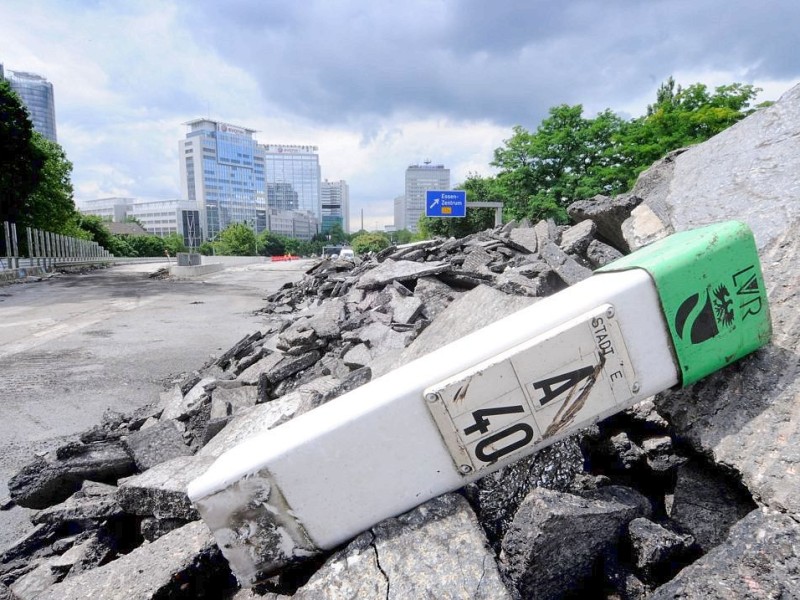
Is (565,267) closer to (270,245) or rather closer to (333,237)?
(270,245)

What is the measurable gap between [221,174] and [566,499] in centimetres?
14759

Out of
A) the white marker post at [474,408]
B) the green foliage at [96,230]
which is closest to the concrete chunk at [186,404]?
the white marker post at [474,408]

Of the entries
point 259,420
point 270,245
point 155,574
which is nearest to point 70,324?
point 259,420

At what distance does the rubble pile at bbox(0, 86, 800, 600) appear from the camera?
5.24 feet

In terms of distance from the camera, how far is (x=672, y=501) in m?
2.04

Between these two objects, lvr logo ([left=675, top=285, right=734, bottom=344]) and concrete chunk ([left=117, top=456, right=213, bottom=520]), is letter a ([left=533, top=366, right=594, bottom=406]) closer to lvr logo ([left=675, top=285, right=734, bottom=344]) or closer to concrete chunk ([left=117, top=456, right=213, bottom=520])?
lvr logo ([left=675, top=285, right=734, bottom=344])

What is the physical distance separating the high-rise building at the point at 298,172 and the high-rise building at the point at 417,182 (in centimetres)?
3574

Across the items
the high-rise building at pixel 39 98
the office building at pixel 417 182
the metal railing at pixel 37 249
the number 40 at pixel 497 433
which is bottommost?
the number 40 at pixel 497 433

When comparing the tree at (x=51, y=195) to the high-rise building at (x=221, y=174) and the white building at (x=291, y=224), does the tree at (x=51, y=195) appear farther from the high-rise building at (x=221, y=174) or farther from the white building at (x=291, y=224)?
the white building at (x=291, y=224)

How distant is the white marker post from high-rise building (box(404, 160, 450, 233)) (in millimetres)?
138202

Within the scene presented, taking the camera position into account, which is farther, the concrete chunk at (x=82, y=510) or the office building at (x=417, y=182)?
the office building at (x=417, y=182)

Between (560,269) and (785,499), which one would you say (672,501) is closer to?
(785,499)

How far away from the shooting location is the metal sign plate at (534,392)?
1.70 m

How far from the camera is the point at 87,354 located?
7.23m
